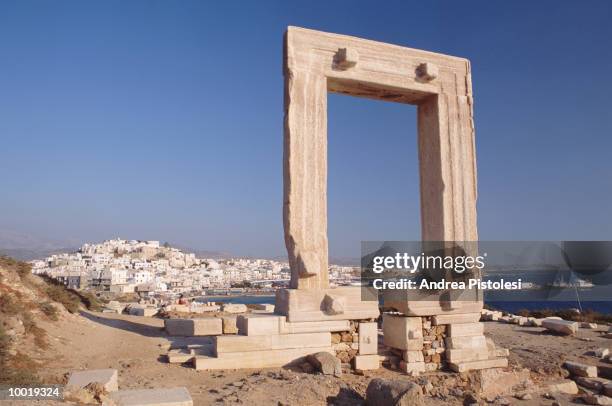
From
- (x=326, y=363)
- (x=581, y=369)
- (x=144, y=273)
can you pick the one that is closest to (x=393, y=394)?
(x=326, y=363)

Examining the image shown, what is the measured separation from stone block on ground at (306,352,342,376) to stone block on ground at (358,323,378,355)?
2.66 feet

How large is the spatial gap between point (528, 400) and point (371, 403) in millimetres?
2914

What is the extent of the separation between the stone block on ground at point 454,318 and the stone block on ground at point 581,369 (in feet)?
5.99

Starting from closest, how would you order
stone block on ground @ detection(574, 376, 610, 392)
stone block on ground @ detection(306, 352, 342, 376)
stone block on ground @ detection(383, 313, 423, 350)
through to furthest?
stone block on ground @ detection(306, 352, 342, 376) < stone block on ground @ detection(574, 376, 610, 392) < stone block on ground @ detection(383, 313, 423, 350)

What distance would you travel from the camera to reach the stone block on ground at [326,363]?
7344 millimetres

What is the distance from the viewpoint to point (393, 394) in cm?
570

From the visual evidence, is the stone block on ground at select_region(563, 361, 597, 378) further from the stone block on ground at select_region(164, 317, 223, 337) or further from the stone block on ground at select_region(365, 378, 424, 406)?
the stone block on ground at select_region(164, 317, 223, 337)

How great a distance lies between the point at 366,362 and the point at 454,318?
6.10ft

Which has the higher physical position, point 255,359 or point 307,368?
point 255,359

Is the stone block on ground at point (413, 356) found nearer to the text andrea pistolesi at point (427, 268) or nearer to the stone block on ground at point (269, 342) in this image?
the text andrea pistolesi at point (427, 268)

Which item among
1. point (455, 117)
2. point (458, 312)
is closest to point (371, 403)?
point (458, 312)

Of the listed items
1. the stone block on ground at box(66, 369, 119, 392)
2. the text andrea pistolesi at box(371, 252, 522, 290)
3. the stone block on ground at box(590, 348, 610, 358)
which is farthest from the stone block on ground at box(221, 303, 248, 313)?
the stone block on ground at box(590, 348, 610, 358)

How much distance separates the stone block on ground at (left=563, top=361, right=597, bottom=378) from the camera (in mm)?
8547

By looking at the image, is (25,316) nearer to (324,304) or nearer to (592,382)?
(324,304)
